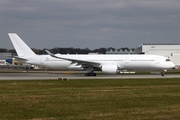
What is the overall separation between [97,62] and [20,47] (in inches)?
469

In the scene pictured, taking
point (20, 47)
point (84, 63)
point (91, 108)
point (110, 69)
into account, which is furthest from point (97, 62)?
point (91, 108)

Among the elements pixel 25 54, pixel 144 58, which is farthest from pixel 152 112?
pixel 25 54

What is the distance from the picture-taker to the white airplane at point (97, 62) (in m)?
48.3

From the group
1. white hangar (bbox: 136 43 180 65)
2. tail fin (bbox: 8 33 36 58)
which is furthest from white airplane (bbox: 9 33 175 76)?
white hangar (bbox: 136 43 180 65)

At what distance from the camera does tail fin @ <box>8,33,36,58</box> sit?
5231 cm

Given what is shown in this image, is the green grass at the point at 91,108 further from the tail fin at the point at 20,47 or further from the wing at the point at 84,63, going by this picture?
the tail fin at the point at 20,47

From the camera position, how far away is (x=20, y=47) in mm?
52375

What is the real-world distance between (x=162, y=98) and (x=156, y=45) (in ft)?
304

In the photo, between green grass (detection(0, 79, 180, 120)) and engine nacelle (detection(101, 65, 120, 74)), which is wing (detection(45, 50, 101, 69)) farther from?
green grass (detection(0, 79, 180, 120))

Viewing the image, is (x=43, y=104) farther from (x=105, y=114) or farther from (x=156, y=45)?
(x=156, y=45)

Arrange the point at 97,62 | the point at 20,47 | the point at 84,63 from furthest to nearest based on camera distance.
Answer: the point at 20,47, the point at 97,62, the point at 84,63

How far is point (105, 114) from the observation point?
14555 mm

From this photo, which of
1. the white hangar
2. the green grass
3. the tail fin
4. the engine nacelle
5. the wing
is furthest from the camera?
Result: the white hangar

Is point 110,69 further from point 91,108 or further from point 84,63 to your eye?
point 91,108
